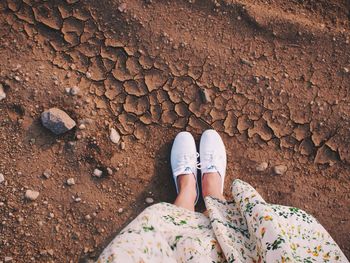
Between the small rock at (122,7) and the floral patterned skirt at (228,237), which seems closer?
the floral patterned skirt at (228,237)

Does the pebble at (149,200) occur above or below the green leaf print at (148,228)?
below

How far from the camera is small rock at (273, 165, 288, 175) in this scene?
2.25m

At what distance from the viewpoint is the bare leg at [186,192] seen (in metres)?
2.07

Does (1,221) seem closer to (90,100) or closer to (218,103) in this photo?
(90,100)

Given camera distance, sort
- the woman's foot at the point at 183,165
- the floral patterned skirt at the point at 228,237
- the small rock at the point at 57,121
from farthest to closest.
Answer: the woman's foot at the point at 183,165 → the small rock at the point at 57,121 → the floral patterned skirt at the point at 228,237

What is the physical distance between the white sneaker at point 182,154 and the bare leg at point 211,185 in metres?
0.09

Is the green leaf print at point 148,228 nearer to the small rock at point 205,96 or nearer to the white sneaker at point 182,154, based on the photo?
the white sneaker at point 182,154

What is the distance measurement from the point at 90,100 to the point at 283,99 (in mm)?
1112

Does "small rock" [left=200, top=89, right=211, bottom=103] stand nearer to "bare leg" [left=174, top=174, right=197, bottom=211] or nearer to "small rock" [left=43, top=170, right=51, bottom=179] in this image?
"bare leg" [left=174, top=174, right=197, bottom=211]

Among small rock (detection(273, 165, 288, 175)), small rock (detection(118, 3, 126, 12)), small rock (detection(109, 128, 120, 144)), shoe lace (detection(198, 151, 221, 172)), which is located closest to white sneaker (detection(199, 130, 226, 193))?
shoe lace (detection(198, 151, 221, 172))

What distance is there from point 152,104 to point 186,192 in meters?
0.53

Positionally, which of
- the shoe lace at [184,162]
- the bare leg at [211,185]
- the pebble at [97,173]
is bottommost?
the pebble at [97,173]

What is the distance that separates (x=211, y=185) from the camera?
2.17 metres

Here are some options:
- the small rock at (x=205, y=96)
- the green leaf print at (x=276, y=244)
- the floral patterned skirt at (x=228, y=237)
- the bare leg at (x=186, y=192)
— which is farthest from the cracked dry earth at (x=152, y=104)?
the green leaf print at (x=276, y=244)
